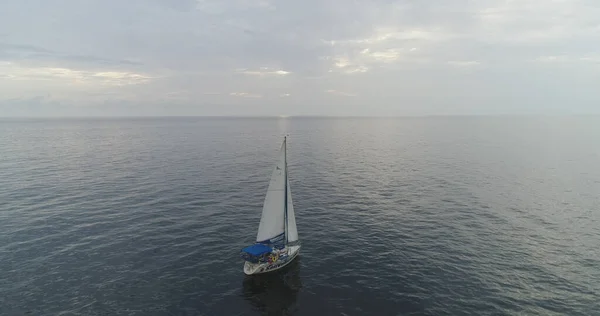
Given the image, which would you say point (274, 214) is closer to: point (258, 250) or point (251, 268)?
point (258, 250)

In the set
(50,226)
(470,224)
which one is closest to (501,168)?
(470,224)

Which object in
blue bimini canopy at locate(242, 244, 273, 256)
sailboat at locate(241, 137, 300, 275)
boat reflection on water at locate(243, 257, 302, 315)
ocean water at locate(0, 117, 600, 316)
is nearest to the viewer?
boat reflection on water at locate(243, 257, 302, 315)

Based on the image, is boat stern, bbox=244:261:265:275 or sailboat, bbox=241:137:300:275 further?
sailboat, bbox=241:137:300:275

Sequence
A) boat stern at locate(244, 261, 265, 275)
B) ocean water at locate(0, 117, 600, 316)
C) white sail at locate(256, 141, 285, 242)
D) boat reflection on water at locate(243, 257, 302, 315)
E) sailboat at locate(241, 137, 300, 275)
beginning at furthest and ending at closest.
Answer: white sail at locate(256, 141, 285, 242) < sailboat at locate(241, 137, 300, 275) < boat stern at locate(244, 261, 265, 275) < ocean water at locate(0, 117, 600, 316) < boat reflection on water at locate(243, 257, 302, 315)

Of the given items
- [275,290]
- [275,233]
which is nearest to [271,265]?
[275,290]

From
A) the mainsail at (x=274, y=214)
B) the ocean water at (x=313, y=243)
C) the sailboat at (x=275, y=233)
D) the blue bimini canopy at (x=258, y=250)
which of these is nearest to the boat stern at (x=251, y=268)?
the sailboat at (x=275, y=233)

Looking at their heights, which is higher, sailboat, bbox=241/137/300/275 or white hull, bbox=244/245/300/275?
sailboat, bbox=241/137/300/275

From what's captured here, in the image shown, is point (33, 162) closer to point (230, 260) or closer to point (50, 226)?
point (50, 226)

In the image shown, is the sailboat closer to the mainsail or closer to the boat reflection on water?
the mainsail

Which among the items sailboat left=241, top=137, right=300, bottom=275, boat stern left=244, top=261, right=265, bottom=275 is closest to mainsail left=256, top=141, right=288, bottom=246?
sailboat left=241, top=137, right=300, bottom=275
